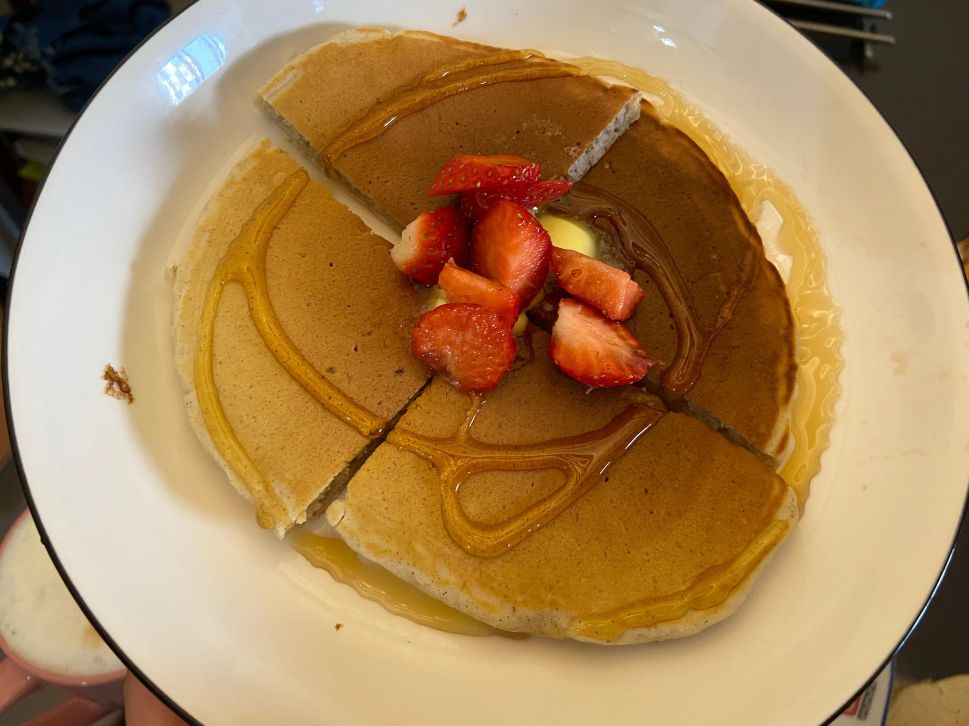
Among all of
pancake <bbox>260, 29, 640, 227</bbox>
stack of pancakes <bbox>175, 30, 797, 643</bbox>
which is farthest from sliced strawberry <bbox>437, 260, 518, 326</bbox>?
pancake <bbox>260, 29, 640, 227</bbox>

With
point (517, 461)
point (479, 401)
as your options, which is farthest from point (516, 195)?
point (517, 461)

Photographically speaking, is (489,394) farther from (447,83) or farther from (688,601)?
(447,83)

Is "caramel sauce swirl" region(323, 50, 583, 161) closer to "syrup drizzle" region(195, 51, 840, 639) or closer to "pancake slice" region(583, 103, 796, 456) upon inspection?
"syrup drizzle" region(195, 51, 840, 639)

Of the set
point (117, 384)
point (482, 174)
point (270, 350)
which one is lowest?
point (117, 384)

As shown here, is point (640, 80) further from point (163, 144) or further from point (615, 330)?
point (163, 144)

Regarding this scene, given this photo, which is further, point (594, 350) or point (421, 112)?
point (421, 112)

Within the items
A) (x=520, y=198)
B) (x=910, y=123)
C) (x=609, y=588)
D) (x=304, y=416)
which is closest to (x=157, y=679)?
(x=304, y=416)

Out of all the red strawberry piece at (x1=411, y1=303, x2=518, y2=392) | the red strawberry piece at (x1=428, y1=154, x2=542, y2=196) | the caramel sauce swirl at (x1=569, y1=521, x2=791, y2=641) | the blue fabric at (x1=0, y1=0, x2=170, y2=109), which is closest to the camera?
the caramel sauce swirl at (x1=569, y1=521, x2=791, y2=641)
